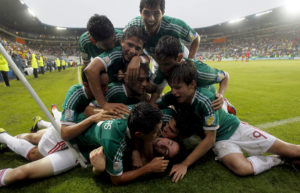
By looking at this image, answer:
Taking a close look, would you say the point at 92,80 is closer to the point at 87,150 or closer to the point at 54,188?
the point at 87,150

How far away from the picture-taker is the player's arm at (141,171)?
1.86m

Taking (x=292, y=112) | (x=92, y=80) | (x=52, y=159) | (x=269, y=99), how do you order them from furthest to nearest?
(x=269, y=99)
(x=292, y=112)
(x=92, y=80)
(x=52, y=159)

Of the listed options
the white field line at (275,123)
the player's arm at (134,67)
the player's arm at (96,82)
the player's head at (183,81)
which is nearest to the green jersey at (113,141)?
the player's arm at (96,82)

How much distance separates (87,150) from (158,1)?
2406mm

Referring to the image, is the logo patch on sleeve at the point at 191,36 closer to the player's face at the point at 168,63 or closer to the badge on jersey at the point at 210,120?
the player's face at the point at 168,63

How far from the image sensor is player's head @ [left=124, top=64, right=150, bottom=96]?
234cm

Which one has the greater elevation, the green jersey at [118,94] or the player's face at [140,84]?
the player's face at [140,84]

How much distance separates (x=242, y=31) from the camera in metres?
48.2

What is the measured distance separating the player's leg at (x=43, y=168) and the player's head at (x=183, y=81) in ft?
5.05

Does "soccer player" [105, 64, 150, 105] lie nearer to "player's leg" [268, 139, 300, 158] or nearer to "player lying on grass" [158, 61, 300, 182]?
"player lying on grass" [158, 61, 300, 182]

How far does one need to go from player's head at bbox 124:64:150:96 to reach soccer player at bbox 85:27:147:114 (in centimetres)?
8

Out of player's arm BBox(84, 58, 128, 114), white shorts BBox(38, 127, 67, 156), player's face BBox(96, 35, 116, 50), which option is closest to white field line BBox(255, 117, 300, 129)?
player's arm BBox(84, 58, 128, 114)

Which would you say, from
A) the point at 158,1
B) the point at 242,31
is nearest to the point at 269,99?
the point at 158,1

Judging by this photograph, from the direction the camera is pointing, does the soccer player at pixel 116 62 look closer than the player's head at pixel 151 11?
Yes
